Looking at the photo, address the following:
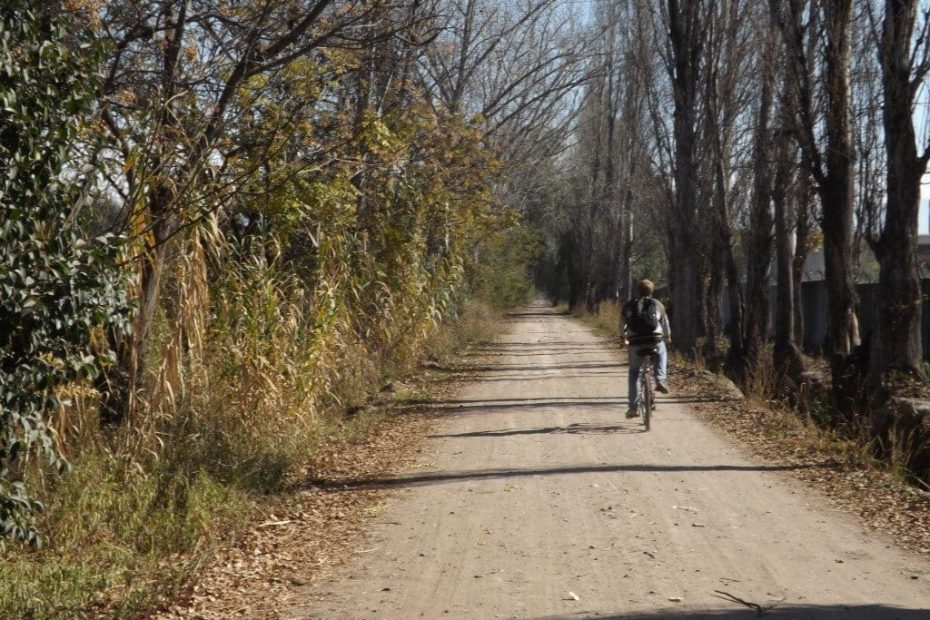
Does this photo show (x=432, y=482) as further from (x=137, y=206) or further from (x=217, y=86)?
(x=217, y=86)

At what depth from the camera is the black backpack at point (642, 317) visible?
13086 millimetres

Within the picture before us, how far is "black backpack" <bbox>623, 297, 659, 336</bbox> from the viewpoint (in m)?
13.1

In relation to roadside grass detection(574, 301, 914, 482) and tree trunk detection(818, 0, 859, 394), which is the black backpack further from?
tree trunk detection(818, 0, 859, 394)

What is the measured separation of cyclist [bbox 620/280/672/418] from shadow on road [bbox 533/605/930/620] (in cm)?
709

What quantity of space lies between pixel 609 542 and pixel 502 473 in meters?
2.83

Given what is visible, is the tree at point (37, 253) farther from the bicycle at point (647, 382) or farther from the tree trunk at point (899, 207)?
the tree trunk at point (899, 207)

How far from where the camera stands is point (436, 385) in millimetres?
19281

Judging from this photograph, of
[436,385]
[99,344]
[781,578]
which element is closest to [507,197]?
[436,385]

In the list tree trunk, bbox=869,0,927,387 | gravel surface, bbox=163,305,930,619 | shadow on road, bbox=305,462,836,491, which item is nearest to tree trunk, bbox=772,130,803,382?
tree trunk, bbox=869,0,927,387

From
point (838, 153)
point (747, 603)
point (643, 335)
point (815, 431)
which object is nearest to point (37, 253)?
point (747, 603)

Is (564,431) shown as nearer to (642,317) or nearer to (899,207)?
(642,317)

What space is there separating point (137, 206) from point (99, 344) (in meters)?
1.21

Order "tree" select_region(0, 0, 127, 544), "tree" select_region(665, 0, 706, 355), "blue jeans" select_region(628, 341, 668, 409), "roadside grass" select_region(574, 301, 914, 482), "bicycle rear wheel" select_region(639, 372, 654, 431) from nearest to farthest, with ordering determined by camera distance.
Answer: "tree" select_region(0, 0, 127, 544) < "roadside grass" select_region(574, 301, 914, 482) < "bicycle rear wheel" select_region(639, 372, 654, 431) < "blue jeans" select_region(628, 341, 668, 409) < "tree" select_region(665, 0, 706, 355)

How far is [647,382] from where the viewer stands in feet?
42.0
